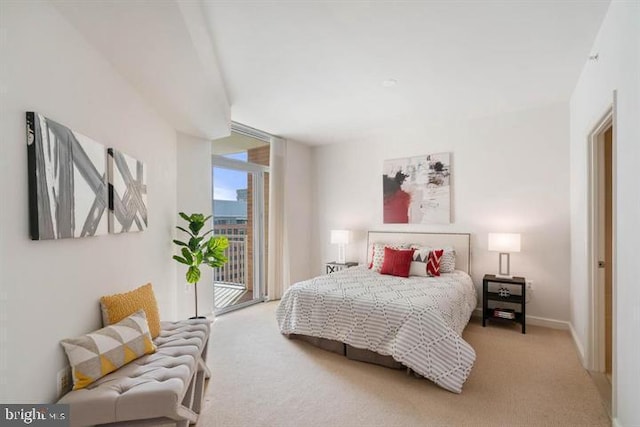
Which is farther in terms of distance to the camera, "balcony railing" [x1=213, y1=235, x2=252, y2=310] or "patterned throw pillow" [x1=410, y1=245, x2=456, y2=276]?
"balcony railing" [x1=213, y1=235, x2=252, y2=310]

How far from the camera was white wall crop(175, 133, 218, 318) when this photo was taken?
144 inches

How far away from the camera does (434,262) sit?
3.88m

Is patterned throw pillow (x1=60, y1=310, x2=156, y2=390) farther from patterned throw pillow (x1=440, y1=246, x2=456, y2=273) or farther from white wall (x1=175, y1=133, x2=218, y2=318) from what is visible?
patterned throw pillow (x1=440, y1=246, x2=456, y2=273)

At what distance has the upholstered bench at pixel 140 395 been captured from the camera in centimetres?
146

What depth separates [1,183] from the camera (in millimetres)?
1230

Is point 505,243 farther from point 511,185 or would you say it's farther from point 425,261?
point 425,261

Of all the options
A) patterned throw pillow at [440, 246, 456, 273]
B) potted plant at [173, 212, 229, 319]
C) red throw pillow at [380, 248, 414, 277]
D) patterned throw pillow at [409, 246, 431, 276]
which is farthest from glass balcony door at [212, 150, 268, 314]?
patterned throw pillow at [440, 246, 456, 273]

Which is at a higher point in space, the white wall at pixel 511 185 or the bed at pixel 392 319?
the white wall at pixel 511 185

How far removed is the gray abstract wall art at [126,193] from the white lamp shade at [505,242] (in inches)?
147

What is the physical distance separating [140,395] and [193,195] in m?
2.63

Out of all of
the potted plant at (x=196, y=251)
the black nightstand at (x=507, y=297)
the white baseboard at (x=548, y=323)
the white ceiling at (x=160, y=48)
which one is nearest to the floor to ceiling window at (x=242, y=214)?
the potted plant at (x=196, y=251)

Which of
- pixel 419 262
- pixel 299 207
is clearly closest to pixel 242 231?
pixel 299 207

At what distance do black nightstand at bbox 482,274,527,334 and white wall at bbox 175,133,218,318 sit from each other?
3436 millimetres

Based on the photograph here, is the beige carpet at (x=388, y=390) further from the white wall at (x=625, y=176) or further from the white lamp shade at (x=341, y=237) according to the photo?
the white lamp shade at (x=341, y=237)
